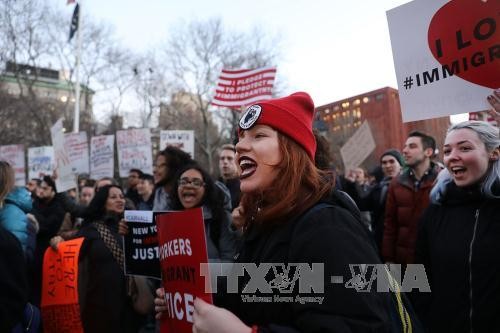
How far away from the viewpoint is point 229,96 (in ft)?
26.8

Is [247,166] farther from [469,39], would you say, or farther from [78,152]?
[78,152]

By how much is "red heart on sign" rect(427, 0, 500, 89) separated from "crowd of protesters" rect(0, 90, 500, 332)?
0.63 ft

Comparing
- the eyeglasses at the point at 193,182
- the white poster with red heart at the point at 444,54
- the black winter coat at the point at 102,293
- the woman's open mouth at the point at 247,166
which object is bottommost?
the black winter coat at the point at 102,293

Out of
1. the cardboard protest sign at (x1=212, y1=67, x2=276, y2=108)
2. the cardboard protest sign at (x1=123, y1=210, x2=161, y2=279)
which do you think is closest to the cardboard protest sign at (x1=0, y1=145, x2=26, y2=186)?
the cardboard protest sign at (x1=212, y1=67, x2=276, y2=108)

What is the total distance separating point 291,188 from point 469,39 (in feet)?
4.70

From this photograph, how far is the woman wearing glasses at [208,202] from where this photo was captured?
352 centimetres

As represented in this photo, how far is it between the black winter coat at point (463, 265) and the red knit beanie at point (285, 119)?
1243mm

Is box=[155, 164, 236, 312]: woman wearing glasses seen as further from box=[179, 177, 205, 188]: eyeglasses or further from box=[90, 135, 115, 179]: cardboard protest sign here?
box=[90, 135, 115, 179]: cardboard protest sign

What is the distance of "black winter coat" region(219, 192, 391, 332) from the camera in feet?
4.17

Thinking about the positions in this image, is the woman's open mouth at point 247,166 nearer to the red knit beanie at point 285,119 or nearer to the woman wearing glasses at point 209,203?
the red knit beanie at point 285,119

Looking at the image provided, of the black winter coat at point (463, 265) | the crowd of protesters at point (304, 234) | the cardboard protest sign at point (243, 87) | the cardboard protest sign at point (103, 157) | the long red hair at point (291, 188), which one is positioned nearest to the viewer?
the crowd of protesters at point (304, 234)

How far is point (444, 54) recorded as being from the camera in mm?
2361

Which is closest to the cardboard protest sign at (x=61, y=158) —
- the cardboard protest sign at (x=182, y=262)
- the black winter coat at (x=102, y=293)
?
the black winter coat at (x=102, y=293)

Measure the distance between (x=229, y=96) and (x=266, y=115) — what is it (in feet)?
21.4
